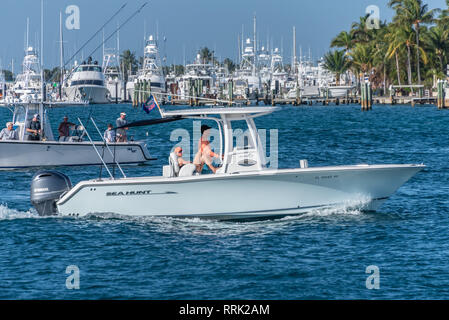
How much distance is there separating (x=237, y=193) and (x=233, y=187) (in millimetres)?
229

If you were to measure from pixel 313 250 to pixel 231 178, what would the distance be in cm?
267

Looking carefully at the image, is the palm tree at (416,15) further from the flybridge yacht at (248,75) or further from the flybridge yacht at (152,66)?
the flybridge yacht at (152,66)

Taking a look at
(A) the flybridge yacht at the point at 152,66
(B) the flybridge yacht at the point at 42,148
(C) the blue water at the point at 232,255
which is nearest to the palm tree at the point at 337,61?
(A) the flybridge yacht at the point at 152,66

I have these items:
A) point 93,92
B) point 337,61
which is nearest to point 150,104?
point 337,61

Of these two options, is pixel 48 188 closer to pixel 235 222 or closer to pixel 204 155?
pixel 204 155

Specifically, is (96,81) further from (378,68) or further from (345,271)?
(345,271)

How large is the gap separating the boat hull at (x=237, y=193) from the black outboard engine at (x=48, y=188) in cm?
32

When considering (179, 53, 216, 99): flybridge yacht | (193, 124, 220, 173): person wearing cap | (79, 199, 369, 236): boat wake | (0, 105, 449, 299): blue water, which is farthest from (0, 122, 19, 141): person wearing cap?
(179, 53, 216, 99): flybridge yacht

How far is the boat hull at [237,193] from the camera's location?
18047mm

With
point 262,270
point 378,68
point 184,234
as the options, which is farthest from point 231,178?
point 378,68

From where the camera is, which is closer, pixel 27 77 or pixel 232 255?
pixel 232 255

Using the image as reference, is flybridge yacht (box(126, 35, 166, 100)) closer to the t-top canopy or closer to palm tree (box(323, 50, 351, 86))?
palm tree (box(323, 50, 351, 86))

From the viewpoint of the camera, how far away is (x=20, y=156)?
30297mm

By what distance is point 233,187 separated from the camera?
713 inches
